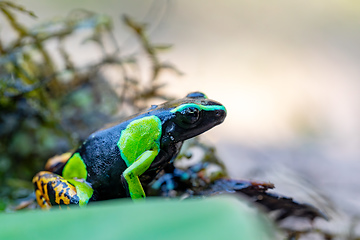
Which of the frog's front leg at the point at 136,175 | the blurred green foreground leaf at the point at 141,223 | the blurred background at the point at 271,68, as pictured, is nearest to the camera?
the blurred green foreground leaf at the point at 141,223

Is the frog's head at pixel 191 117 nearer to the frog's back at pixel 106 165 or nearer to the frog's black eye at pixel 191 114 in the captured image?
the frog's black eye at pixel 191 114

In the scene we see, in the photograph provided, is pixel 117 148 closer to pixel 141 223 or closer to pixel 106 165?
pixel 106 165

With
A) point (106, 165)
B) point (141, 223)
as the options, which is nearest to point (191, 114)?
point (106, 165)

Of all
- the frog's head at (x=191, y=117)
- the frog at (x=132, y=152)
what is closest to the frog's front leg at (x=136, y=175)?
the frog at (x=132, y=152)

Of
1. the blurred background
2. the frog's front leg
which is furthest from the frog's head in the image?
the blurred background

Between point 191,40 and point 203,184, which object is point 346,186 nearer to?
point 203,184

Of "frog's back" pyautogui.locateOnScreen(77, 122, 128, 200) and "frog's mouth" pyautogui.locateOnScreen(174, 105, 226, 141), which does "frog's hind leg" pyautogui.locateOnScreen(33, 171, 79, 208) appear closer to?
"frog's back" pyautogui.locateOnScreen(77, 122, 128, 200)
